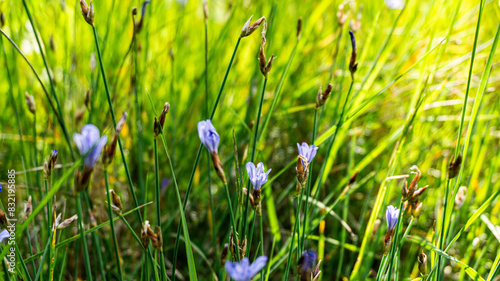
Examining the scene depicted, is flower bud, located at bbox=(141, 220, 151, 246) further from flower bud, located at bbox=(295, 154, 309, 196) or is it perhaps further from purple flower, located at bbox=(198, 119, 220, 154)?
flower bud, located at bbox=(295, 154, 309, 196)

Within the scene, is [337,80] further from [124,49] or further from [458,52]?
[124,49]

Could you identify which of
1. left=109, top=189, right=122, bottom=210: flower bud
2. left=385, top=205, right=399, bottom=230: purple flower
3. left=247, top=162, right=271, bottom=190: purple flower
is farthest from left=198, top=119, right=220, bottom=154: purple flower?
left=385, top=205, right=399, bottom=230: purple flower

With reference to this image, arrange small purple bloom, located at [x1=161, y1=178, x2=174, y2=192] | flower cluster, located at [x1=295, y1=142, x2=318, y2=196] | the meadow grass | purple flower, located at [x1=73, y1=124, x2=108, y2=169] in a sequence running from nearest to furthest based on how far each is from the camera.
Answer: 1. purple flower, located at [x1=73, y1=124, x2=108, y2=169]
2. flower cluster, located at [x1=295, y1=142, x2=318, y2=196]
3. the meadow grass
4. small purple bloom, located at [x1=161, y1=178, x2=174, y2=192]

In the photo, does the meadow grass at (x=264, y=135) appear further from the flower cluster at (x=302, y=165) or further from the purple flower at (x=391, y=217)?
the flower cluster at (x=302, y=165)

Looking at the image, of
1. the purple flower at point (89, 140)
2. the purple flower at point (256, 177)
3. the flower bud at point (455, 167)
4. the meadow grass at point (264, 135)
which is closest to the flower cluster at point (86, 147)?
the purple flower at point (89, 140)

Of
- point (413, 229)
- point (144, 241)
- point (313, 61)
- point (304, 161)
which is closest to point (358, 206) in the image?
point (413, 229)

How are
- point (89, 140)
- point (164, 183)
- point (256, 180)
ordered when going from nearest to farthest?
point (89, 140) < point (256, 180) < point (164, 183)

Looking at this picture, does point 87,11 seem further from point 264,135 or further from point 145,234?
point 264,135

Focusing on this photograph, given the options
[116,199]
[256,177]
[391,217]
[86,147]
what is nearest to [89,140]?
[86,147]
